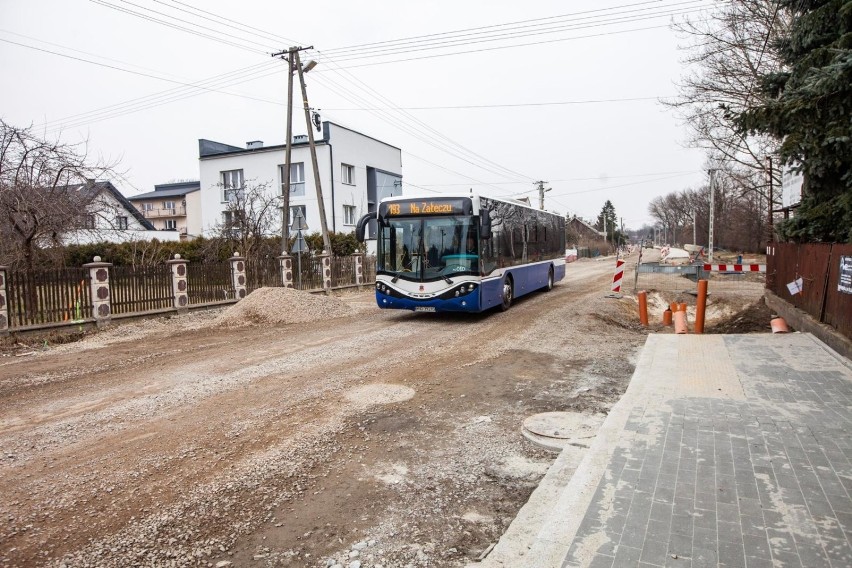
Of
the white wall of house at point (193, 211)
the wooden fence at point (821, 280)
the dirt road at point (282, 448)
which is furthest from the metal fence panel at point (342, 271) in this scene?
the white wall of house at point (193, 211)

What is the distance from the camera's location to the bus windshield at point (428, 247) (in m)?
12.6

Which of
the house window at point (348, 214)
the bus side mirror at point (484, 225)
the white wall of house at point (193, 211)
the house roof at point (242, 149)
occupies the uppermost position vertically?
the house roof at point (242, 149)

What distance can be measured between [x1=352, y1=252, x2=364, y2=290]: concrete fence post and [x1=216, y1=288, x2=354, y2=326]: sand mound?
10013mm

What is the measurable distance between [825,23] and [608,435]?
8.81 meters

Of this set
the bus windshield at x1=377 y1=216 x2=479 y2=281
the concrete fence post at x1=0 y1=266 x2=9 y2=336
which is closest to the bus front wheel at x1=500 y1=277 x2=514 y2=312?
the bus windshield at x1=377 y1=216 x2=479 y2=281

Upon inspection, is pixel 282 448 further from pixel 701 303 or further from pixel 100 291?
pixel 100 291

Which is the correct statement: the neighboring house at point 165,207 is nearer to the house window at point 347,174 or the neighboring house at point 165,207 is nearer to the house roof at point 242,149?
the house roof at point 242,149

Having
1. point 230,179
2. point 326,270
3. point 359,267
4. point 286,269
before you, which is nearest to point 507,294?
point 286,269

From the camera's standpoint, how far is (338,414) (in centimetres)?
595

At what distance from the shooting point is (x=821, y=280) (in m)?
9.02

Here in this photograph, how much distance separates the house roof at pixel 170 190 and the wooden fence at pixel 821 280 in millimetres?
65055

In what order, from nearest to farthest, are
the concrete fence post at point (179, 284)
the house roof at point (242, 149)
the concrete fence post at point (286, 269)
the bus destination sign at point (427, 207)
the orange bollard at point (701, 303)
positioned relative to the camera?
1. the orange bollard at point (701, 303)
2. the bus destination sign at point (427, 207)
3. the concrete fence post at point (179, 284)
4. the concrete fence post at point (286, 269)
5. the house roof at point (242, 149)

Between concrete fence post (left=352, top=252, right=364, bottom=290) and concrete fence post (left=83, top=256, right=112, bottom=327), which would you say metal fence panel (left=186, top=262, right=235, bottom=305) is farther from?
concrete fence post (left=352, top=252, right=364, bottom=290)

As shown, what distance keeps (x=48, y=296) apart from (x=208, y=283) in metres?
5.00
